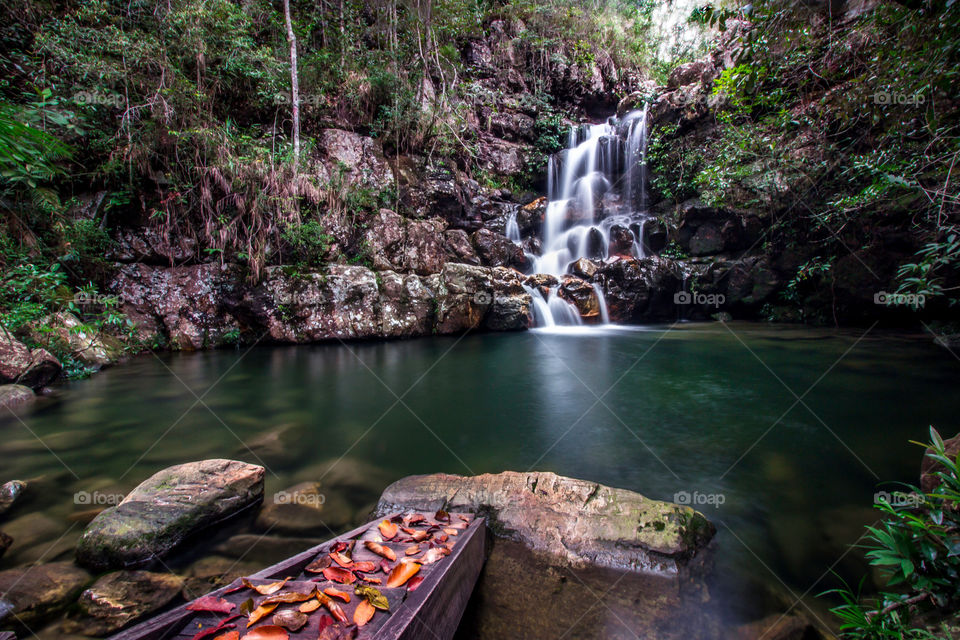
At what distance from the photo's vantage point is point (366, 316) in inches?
374

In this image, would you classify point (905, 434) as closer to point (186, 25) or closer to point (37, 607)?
point (37, 607)

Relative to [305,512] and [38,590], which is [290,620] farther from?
[38,590]

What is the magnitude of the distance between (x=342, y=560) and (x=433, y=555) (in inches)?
15.0

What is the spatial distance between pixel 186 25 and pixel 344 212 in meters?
5.97

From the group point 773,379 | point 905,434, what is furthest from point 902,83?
point 773,379

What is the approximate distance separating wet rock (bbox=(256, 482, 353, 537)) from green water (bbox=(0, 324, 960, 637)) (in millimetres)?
154

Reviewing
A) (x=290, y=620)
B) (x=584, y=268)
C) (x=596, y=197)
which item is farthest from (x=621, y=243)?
(x=290, y=620)

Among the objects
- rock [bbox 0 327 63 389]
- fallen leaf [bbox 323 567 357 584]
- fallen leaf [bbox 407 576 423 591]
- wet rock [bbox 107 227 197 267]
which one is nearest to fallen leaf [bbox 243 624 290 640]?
fallen leaf [bbox 323 567 357 584]

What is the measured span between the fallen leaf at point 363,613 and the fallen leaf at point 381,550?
32cm

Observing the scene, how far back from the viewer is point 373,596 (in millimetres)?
1296

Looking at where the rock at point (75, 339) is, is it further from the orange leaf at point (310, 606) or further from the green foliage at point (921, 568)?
the green foliage at point (921, 568)

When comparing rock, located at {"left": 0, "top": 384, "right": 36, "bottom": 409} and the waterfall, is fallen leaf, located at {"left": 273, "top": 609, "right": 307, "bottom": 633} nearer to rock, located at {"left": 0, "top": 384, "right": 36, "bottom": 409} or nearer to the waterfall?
rock, located at {"left": 0, "top": 384, "right": 36, "bottom": 409}

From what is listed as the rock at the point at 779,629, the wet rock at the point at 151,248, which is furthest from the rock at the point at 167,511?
the wet rock at the point at 151,248

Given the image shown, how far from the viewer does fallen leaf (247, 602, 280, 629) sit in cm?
116
